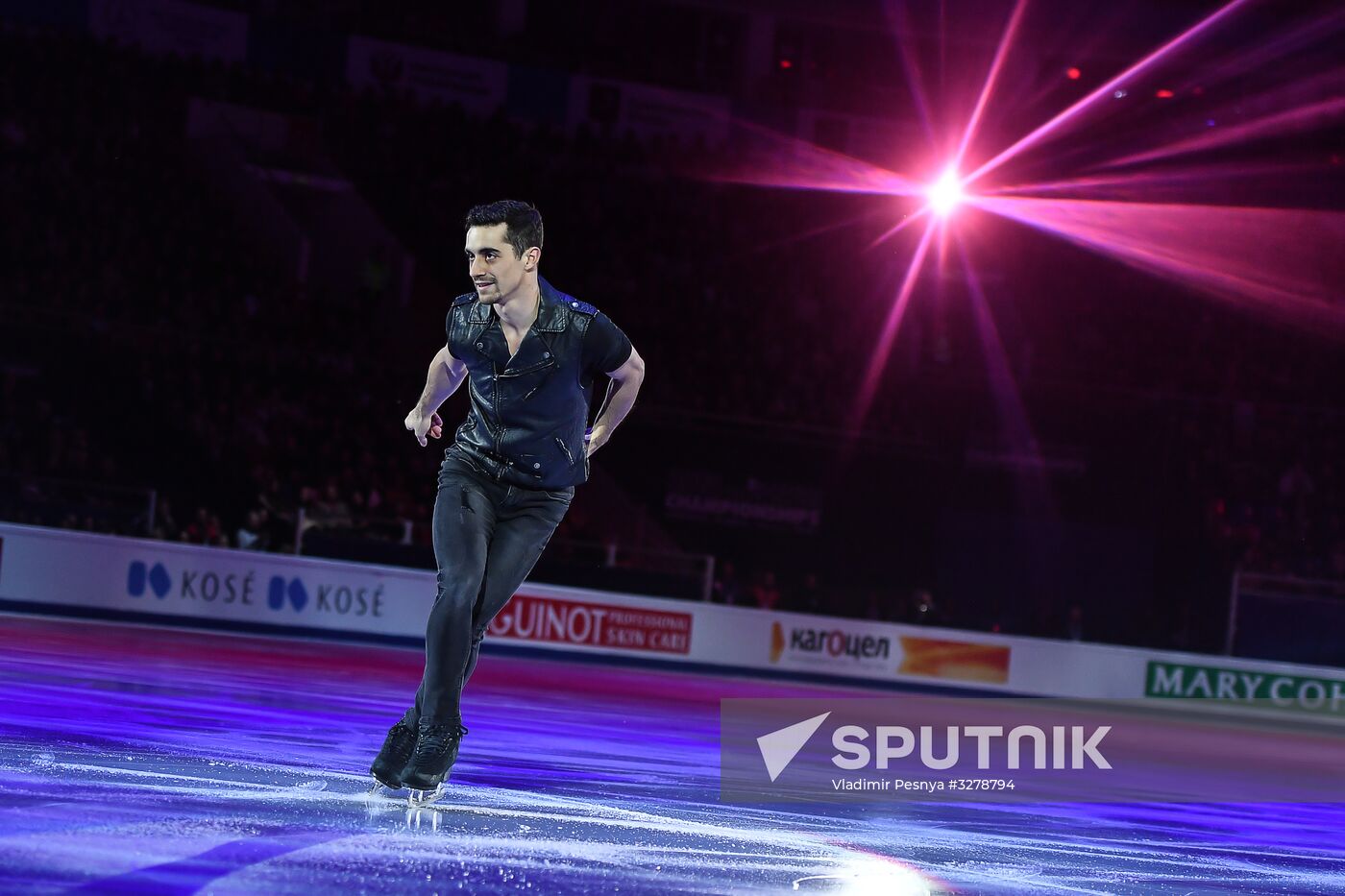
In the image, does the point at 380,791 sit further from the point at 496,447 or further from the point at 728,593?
the point at 728,593

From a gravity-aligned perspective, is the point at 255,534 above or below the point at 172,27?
below

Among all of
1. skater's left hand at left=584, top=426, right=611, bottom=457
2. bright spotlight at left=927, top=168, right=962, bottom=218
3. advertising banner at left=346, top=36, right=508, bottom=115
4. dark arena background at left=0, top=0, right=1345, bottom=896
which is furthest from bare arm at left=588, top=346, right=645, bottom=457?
bright spotlight at left=927, top=168, right=962, bottom=218

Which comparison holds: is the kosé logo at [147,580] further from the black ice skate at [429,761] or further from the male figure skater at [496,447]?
the black ice skate at [429,761]

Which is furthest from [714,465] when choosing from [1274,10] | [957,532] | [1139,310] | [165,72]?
[1274,10]

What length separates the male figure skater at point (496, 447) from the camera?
4883mm

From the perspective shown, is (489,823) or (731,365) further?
(731,365)

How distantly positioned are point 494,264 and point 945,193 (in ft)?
81.5

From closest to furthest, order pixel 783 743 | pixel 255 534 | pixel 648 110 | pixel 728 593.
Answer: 1. pixel 783 743
2. pixel 255 534
3. pixel 728 593
4. pixel 648 110

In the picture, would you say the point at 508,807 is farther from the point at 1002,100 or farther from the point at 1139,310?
the point at 1002,100

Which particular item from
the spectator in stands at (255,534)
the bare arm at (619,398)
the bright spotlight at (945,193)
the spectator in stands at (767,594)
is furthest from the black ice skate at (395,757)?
the bright spotlight at (945,193)

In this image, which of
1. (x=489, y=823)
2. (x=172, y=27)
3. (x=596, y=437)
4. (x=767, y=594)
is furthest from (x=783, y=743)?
(x=172, y=27)

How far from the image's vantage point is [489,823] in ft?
14.8

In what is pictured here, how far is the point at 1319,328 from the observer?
26922 millimetres

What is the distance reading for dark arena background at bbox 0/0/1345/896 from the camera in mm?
15555
